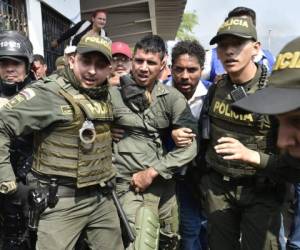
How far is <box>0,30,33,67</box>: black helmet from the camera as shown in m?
3.19

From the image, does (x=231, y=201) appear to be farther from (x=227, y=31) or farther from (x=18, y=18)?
(x=18, y=18)

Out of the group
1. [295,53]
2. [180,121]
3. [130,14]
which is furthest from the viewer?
[130,14]

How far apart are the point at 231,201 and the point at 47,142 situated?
4.09ft

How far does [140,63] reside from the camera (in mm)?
3107

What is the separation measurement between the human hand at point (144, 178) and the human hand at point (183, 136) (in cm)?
27

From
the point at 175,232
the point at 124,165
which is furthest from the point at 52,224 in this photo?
the point at 175,232

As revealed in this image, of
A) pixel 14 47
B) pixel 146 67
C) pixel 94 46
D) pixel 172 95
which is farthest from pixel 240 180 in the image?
pixel 14 47

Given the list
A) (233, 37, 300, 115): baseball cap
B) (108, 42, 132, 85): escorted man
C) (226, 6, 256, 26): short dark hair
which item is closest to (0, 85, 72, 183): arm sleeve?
(108, 42, 132, 85): escorted man

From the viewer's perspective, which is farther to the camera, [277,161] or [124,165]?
[124,165]

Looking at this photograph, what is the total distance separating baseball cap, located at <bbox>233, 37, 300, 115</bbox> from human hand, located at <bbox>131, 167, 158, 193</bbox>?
1.69 meters

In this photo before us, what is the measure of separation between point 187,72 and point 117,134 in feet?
2.58

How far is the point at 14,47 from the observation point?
3.24m

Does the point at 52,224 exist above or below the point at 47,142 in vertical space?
below

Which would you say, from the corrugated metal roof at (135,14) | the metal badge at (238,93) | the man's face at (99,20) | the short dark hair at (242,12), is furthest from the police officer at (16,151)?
the corrugated metal roof at (135,14)
